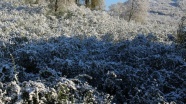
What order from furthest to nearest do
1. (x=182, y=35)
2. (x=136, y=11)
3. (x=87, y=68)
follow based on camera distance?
(x=136, y=11) → (x=182, y=35) → (x=87, y=68)

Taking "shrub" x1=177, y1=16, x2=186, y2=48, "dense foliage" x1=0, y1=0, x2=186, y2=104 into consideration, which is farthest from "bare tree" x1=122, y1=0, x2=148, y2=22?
"dense foliage" x1=0, y1=0, x2=186, y2=104

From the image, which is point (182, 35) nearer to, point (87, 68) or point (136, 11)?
point (87, 68)

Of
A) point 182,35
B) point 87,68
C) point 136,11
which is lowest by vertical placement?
point 136,11

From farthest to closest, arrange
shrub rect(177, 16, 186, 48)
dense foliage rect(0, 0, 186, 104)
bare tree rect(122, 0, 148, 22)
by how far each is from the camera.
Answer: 1. bare tree rect(122, 0, 148, 22)
2. shrub rect(177, 16, 186, 48)
3. dense foliage rect(0, 0, 186, 104)

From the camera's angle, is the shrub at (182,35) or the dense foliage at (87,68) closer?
the dense foliage at (87,68)

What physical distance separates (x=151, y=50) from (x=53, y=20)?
7672 mm

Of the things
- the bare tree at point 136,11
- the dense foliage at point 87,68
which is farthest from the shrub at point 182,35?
the bare tree at point 136,11

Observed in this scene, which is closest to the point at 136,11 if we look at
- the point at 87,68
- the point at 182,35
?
the point at 182,35

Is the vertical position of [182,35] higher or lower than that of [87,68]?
higher

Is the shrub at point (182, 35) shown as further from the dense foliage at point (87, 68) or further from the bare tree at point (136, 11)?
the bare tree at point (136, 11)

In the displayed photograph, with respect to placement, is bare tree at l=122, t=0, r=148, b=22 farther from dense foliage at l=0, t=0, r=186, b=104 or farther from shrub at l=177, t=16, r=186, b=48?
dense foliage at l=0, t=0, r=186, b=104

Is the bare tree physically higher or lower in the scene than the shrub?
lower

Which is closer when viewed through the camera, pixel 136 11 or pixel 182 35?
pixel 182 35

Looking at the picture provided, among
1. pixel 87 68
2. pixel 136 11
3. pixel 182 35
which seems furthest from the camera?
pixel 136 11
